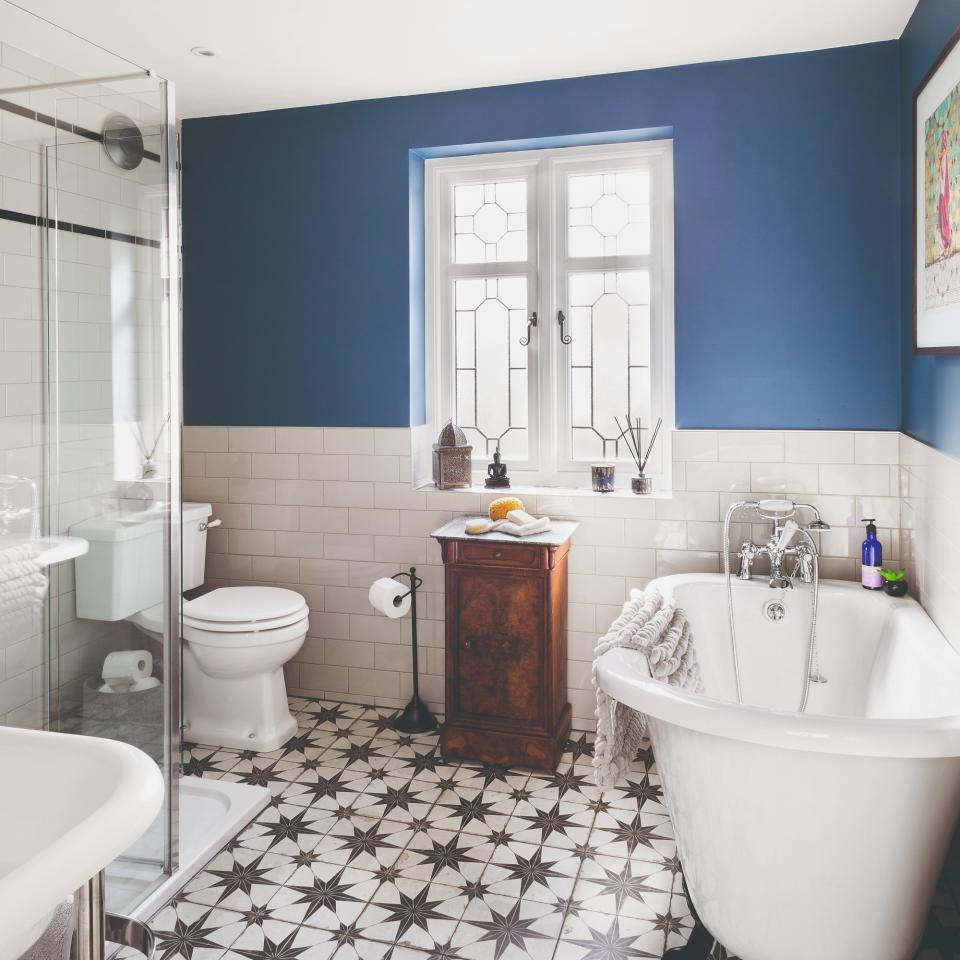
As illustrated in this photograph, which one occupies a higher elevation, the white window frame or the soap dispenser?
the white window frame

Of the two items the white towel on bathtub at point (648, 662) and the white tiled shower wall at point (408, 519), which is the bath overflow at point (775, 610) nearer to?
the white tiled shower wall at point (408, 519)

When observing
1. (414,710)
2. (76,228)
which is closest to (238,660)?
(414,710)

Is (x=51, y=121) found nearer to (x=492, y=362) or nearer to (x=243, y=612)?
(x=243, y=612)

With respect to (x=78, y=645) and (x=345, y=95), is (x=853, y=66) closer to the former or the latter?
(x=345, y=95)

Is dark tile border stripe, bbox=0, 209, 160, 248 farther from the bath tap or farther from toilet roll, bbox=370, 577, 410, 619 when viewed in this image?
the bath tap

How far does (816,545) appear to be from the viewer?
3.20m

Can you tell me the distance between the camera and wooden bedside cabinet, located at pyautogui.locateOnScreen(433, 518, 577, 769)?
3100 mm

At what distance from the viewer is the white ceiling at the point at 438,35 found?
2729 millimetres

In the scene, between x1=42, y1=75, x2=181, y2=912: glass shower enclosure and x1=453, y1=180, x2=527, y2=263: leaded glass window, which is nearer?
x1=42, y1=75, x2=181, y2=912: glass shower enclosure

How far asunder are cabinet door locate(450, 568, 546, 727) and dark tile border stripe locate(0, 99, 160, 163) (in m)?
1.82

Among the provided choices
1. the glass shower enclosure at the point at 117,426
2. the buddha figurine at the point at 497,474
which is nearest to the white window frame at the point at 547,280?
the buddha figurine at the point at 497,474

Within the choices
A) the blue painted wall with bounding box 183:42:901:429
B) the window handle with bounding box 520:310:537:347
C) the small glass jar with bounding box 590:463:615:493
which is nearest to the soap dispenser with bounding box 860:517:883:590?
the blue painted wall with bounding box 183:42:901:429

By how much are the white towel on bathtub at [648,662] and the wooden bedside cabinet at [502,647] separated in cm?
44

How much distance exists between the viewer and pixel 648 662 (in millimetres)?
2312
